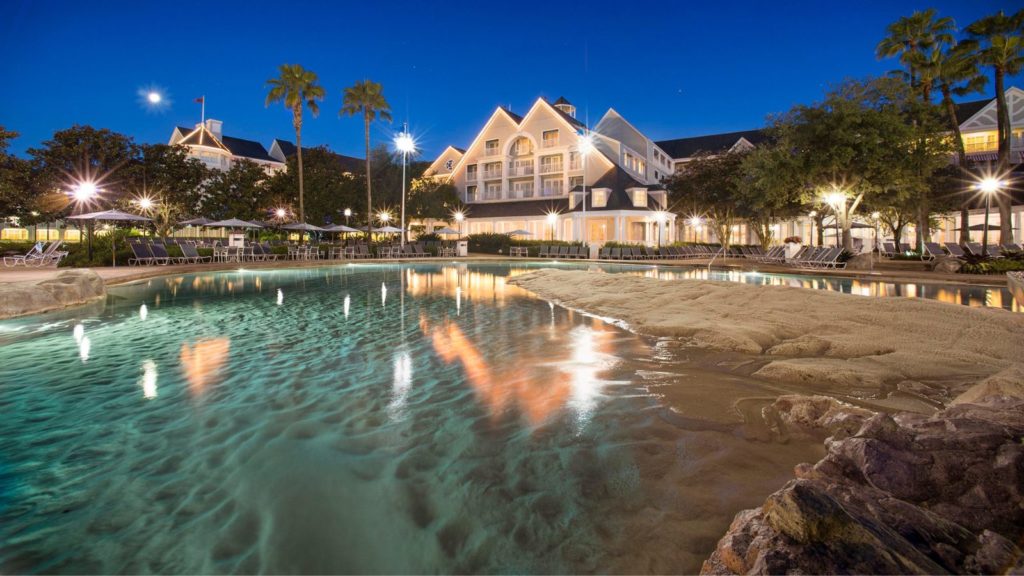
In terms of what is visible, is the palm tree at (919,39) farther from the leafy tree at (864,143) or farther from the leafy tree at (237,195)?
the leafy tree at (237,195)

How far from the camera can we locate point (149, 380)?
568cm

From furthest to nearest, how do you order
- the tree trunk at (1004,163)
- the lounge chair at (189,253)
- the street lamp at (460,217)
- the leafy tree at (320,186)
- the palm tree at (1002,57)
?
the street lamp at (460,217) → the leafy tree at (320,186) → the lounge chair at (189,253) → the palm tree at (1002,57) → the tree trunk at (1004,163)

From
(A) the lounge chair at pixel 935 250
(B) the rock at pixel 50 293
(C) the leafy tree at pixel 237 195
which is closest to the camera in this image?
(B) the rock at pixel 50 293

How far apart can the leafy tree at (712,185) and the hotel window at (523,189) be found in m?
13.9

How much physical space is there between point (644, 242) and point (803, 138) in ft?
64.1

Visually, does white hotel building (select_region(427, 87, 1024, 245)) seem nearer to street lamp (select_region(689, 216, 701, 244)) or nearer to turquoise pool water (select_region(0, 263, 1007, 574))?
street lamp (select_region(689, 216, 701, 244))

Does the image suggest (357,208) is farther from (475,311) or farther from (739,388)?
(739,388)

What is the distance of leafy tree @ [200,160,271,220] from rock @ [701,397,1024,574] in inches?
1676

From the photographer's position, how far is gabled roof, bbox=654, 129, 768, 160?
53.3m

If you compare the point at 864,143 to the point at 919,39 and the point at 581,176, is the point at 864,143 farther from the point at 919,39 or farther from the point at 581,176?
the point at 581,176

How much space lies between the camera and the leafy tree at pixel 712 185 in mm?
36438

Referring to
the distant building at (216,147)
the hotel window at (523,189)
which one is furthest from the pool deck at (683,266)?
the distant building at (216,147)

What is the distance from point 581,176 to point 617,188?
445cm

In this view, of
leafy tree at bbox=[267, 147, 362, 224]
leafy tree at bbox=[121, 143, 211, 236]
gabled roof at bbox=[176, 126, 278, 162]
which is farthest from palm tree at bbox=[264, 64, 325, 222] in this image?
gabled roof at bbox=[176, 126, 278, 162]
